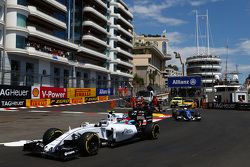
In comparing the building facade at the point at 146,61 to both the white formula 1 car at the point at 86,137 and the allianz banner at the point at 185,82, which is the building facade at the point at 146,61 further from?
the white formula 1 car at the point at 86,137

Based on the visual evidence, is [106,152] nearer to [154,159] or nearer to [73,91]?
[154,159]

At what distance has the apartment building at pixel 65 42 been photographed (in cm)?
4656

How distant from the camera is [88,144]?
973 cm

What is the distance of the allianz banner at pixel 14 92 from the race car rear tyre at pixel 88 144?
86.1 ft

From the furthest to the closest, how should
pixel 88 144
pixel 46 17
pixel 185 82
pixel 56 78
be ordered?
pixel 56 78
pixel 46 17
pixel 185 82
pixel 88 144

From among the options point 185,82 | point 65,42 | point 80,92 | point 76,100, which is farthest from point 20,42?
point 185,82

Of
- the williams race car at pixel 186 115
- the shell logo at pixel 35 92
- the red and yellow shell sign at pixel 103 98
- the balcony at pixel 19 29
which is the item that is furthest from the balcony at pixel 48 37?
the williams race car at pixel 186 115

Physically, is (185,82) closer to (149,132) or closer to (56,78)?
(56,78)

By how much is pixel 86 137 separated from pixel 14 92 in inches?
1099

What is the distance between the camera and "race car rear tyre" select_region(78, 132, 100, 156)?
31.4 feet

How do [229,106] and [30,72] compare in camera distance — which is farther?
[30,72]

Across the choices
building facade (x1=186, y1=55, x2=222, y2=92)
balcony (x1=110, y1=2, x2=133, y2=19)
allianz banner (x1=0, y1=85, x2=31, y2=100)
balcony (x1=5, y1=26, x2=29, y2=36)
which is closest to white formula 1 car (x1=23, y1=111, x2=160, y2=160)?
allianz banner (x1=0, y1=85, x2=31, y2=100)

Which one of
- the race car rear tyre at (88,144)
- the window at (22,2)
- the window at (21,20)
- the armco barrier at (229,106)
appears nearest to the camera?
the race car rear tyre at (88,144)

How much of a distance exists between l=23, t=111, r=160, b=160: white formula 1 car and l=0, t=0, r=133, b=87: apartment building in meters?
29.3
